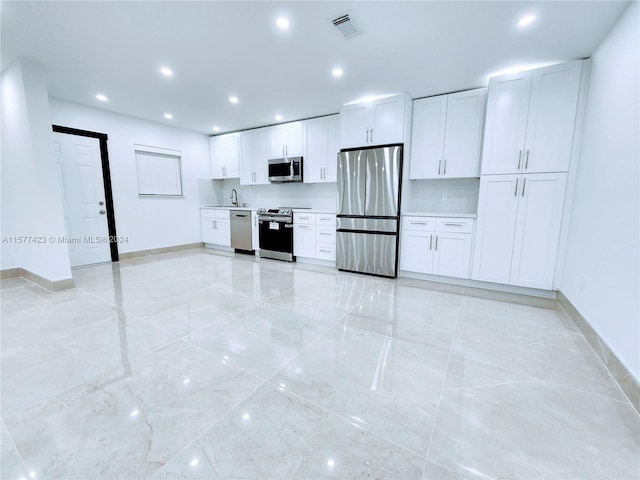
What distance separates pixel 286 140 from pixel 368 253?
267 cm

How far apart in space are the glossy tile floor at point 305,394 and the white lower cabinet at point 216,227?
300 centimetres

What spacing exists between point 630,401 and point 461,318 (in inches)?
44.6

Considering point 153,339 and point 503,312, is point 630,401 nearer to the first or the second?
point 503,312

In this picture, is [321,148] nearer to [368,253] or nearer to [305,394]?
[368,253]

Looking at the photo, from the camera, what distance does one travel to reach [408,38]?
7.97ft

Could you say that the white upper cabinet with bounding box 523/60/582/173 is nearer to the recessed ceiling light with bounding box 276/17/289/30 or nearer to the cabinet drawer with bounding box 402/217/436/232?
the cabinet drawer with bounding box 402/217/436/232

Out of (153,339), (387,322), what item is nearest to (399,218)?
(387,322)

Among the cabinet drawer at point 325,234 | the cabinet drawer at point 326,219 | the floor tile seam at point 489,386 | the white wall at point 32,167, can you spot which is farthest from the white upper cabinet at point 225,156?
the floor tile seam at point 489,386

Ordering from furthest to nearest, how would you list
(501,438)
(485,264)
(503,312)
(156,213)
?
(156,213) < (485,264) < (503,312) < (501,438)

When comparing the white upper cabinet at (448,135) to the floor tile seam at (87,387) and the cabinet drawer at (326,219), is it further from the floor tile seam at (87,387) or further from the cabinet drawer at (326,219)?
the floor tile seam at (87,387)

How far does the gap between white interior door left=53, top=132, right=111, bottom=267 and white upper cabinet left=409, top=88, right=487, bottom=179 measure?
512cm

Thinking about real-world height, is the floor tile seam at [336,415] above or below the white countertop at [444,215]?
below

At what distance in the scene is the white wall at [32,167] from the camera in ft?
9.84

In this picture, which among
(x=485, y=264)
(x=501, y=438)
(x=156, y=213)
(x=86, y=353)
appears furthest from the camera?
(x=156, y=213)
